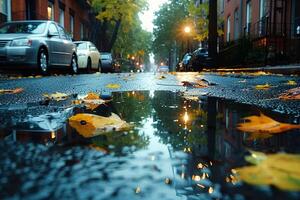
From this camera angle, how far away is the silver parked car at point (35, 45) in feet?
35.2

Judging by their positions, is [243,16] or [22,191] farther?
[243,16]

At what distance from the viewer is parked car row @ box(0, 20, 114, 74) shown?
10.7 meters

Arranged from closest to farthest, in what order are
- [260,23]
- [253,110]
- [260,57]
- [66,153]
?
[66,153]
[253,110]
[260,57]
[260,23]

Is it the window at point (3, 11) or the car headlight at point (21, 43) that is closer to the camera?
the car headlight at point (21, 43)

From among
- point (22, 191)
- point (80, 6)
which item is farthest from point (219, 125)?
point (80, 6)

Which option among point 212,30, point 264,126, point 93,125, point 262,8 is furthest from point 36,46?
point 262,8

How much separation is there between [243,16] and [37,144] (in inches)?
1009

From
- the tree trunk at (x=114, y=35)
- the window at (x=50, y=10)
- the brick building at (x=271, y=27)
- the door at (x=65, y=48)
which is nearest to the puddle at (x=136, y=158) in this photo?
the door at (x=65, y=48)

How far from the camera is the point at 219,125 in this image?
Answer: 6.70 feet

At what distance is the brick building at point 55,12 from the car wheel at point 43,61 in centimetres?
545

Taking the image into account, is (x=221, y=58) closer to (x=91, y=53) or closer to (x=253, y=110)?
(x=91, y=53)

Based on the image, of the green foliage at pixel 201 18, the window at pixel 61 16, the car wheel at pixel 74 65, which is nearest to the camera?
the car wheel at pixel 74 65

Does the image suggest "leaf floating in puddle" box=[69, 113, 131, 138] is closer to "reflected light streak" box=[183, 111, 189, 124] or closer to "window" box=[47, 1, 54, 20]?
"reflected light streak" box=[183, 111, 189, 124]

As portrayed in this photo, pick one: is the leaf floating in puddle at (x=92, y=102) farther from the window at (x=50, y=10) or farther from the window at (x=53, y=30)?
the window at (x=50, y=10)
